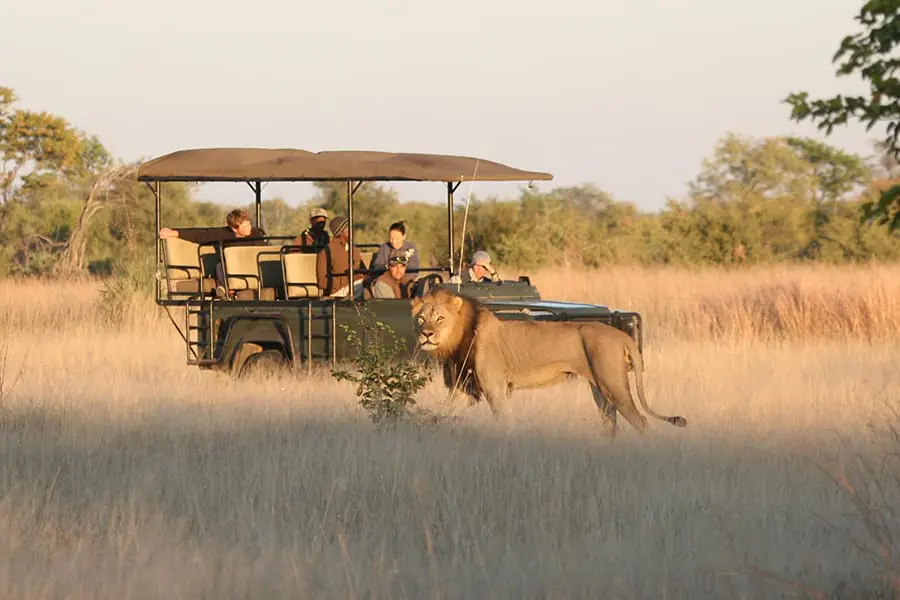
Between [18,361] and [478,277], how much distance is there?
4.81 meters

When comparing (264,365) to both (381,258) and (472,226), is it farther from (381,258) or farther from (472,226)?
(472,226)

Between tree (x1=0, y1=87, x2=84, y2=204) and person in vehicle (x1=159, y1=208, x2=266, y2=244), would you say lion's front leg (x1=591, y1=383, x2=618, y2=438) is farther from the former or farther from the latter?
tree (x1=0, y1=87, x2=84, y2=204)

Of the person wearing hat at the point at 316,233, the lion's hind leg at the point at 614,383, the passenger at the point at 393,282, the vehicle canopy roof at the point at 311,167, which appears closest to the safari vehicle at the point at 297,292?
the vehicle canopy roof at the point at 311,167

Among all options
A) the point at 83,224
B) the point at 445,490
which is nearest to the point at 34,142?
the point at 83,224

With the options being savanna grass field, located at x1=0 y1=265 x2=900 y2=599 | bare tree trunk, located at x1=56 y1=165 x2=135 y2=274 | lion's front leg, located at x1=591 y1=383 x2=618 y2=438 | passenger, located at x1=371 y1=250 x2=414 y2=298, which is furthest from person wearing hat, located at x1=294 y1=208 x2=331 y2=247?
bare tree trunk, located at x1=56 y1=165 x2=135 y2=274

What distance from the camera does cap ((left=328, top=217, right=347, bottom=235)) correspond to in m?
13.0

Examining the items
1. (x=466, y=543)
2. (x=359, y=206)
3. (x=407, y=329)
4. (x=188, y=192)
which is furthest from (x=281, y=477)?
(x=188, y=192)

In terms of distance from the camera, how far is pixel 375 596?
519cm

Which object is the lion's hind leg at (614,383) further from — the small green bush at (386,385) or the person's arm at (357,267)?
the person's arm at (357,267)

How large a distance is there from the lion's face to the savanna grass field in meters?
0.50

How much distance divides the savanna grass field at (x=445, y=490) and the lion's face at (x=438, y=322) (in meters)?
0.50

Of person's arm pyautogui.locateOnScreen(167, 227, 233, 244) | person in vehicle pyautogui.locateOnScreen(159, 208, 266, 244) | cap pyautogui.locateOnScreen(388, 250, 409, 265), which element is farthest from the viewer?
person's arm pyautogui.locateOnScreen(167, 227, 233, 244)

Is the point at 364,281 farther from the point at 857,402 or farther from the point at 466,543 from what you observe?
the point at 466,543

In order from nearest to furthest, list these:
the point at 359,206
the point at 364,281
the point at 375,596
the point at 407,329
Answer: the point at 375,596 → the point at 407,329 → the point at 364,281 → the point at 359,206
